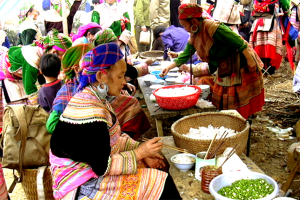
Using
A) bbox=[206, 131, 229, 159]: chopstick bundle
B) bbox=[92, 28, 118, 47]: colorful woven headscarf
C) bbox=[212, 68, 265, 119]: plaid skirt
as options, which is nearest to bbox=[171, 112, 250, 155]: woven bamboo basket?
bbox=[206, 131, 229, 159]: chopstick bundle

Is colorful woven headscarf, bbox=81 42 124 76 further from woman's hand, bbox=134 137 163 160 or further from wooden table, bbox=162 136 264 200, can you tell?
wooden table, bbox=162 136 264 200

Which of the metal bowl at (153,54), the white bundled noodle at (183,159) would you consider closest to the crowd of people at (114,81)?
the white bundled noodle at (183,159)

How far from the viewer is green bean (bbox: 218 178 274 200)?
61.1 inches

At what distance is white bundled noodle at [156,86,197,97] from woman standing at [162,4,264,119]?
636mm

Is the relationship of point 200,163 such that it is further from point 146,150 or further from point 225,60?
point 225,60

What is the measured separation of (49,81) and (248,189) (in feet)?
8.64

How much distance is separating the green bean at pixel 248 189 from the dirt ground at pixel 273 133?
1.33 m

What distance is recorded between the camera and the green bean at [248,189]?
1552 millimetres

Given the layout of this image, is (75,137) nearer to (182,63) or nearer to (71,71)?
(71,71)

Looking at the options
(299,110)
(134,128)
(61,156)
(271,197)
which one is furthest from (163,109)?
(299,110)

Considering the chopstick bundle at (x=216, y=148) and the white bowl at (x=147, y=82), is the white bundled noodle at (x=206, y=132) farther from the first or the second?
the white bowl at (x=147, y=82)

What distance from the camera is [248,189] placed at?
62.9 inches

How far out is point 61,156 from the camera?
192 cm

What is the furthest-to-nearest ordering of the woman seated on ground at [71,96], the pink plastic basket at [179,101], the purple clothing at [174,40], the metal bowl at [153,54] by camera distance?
1. the metal bowl at [153,54]
2. the purple clothing at [174,40]
3. the pink plastic basket at [179,101]
4. the woman seated on ground at [71,96]
